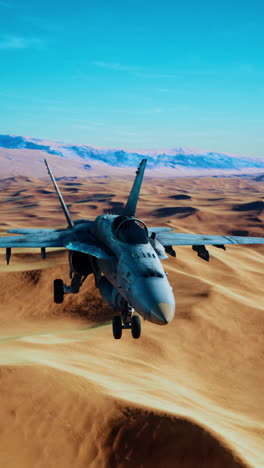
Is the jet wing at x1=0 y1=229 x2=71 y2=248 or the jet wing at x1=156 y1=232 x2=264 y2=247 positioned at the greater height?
the jet wing at x1=156 y1=232 x2=264 y2=247

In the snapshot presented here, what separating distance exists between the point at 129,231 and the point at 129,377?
547cm

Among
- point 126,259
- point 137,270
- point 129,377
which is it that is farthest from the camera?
point 129,377

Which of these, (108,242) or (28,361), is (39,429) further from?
(108,242)

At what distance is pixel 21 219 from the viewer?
238ft

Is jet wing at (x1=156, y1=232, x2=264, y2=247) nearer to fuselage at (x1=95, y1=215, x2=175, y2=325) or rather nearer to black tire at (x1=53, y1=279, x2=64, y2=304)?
fuselage at (x1=95, y1=215, x2=175, y2=325)

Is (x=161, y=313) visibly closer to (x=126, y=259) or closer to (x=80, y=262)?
(x=126, y=259)

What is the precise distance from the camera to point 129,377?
1316 cm

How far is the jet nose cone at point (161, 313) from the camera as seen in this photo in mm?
9023

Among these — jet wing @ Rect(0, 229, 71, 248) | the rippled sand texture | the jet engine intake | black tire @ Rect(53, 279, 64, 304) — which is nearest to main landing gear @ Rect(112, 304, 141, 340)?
the rippled sand texture

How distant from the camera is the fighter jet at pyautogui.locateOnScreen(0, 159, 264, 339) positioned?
975 centimetres

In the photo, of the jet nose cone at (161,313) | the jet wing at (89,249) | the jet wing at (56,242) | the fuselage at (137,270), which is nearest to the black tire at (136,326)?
the fuselage at (137,270)

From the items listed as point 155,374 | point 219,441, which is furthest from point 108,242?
point 219,441

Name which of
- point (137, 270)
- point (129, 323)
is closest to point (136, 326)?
point (129, 323)

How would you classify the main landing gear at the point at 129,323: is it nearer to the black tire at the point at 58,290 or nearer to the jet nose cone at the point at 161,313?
the jet nose cone at the point at 161,313
